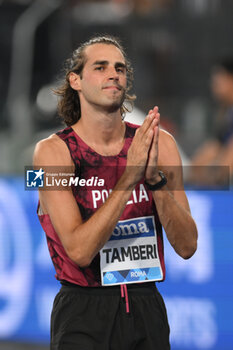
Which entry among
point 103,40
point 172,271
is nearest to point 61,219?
point 103,40

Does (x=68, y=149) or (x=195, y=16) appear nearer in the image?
(x=68, y=149)

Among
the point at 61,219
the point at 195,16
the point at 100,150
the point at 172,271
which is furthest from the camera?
the point at 195,16

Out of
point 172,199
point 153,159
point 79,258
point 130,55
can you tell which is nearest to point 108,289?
point 79,258

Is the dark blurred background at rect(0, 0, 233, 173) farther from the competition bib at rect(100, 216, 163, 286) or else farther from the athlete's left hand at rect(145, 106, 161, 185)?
the athlete's left hand at rect(145, 106, 161, 185)

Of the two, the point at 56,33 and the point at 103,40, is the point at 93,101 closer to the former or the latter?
the point at 103,40

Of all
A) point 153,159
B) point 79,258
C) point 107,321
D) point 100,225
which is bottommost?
point 107,321

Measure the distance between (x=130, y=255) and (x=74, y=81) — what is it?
3.08 ft

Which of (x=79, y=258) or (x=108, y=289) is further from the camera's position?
(x=108, y=289)

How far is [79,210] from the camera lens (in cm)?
329

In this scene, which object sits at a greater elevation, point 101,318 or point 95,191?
point 95,191

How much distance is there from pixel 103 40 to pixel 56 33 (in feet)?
26.4

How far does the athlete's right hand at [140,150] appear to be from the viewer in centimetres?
303

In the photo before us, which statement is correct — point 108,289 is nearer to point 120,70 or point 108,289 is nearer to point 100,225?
point 100,225

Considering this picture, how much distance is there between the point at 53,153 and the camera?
3.32 metres
